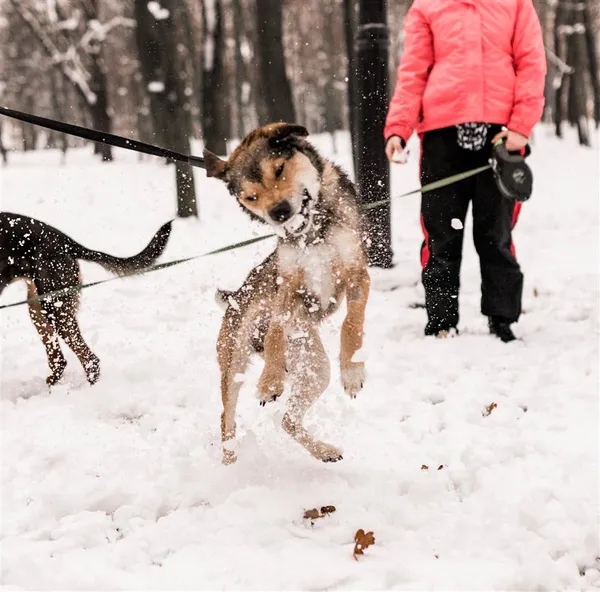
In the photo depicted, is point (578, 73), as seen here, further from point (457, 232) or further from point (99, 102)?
point (457, 232)

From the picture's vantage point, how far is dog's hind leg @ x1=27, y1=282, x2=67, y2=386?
4184 millimetres

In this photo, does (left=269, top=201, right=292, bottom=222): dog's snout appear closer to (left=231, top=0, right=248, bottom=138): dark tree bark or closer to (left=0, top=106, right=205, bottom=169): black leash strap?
(left=0, top=106, right=205, bottom=169): black leash strap

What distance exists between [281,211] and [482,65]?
6.89 feet

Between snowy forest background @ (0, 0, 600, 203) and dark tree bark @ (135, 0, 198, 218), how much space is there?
2 centimetres

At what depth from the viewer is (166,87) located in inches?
345

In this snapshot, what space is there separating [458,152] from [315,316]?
1.89m

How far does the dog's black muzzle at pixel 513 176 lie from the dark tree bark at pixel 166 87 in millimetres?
5783

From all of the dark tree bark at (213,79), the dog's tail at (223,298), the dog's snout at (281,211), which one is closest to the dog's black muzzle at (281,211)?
the dog's snout at (281,211)

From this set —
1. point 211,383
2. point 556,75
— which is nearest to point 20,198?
point 211,383

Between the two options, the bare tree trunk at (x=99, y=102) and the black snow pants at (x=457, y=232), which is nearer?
the black snow pants at (x=457, y=232)

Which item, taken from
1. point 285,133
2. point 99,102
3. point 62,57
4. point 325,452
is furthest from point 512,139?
point 62,57

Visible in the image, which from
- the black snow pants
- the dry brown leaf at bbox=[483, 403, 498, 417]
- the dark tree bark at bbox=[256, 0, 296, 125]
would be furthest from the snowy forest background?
the dry brown leaf at bbox=[483, 403, 498, 417]

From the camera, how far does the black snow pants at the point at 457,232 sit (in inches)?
161

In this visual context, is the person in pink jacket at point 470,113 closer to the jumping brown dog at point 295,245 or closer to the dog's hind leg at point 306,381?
the jumping brown dog at point 295,245
